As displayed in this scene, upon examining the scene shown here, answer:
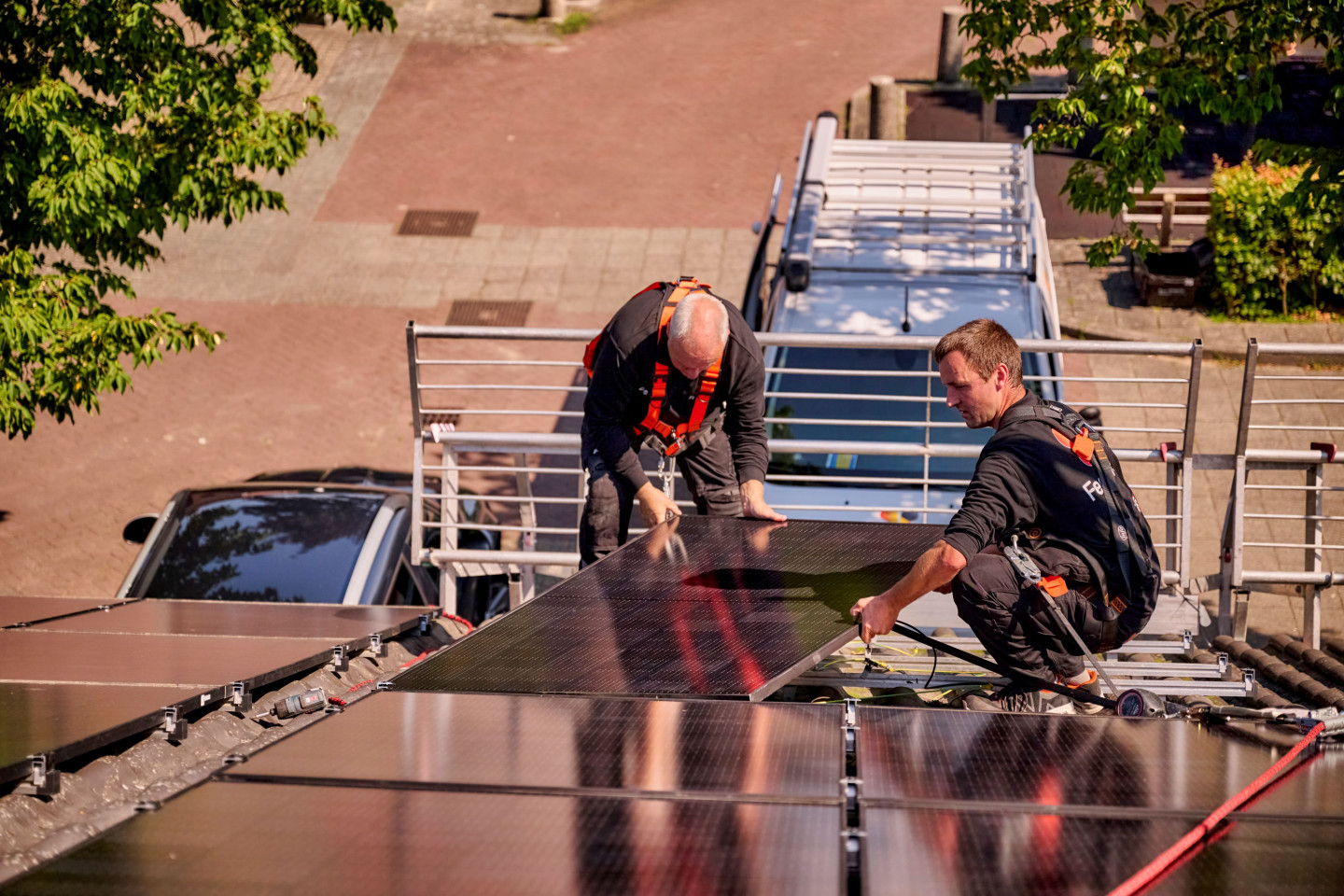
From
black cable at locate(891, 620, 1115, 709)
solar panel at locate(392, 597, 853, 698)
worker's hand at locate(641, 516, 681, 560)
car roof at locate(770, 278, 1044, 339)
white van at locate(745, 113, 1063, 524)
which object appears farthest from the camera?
car roof at locate(770, 278, 1044, 339)

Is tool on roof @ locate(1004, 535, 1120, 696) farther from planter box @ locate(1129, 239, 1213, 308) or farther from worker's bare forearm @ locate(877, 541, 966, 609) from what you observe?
planter box @ locate(1129, 239, 1213, 308)

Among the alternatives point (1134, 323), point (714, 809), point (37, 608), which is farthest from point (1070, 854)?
point (1134, 323)

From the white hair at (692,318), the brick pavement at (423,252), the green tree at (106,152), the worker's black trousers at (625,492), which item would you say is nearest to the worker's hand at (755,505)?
the worker's black trousers at (625,492)

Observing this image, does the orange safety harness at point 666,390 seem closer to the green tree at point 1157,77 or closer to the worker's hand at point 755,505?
the worker's hand at point 755,505

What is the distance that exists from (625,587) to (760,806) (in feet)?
6.93

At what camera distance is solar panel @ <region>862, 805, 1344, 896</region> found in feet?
8.68

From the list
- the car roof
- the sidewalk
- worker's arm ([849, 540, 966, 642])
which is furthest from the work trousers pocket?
the sidewalk

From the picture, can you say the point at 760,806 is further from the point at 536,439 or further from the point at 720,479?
the point at 536,439

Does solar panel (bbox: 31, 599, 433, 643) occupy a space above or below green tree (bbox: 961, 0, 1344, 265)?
below

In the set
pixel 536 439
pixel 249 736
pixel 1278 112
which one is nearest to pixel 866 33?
pixel 1278 112

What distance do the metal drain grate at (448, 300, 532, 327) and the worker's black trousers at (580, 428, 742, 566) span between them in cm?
1015

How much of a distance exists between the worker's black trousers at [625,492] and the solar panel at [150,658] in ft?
5.26

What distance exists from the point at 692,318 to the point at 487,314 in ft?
38.0

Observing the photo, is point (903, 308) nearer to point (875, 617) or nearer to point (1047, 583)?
point (1047, 583)
